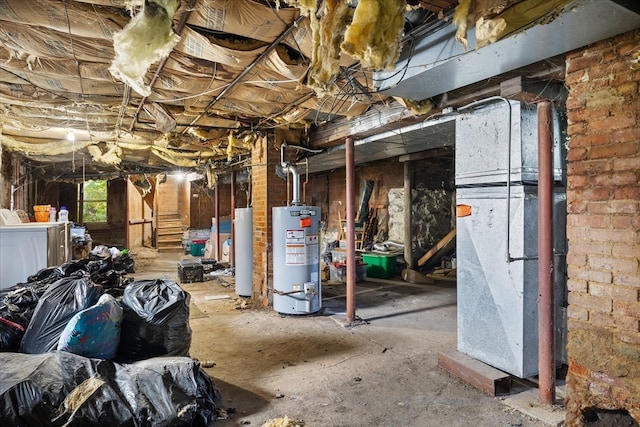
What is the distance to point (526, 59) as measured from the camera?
6.79 feet

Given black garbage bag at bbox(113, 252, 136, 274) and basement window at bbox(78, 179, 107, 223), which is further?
basement window at bbox(78, 179, 107, 223)

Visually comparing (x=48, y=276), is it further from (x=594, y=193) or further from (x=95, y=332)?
(x=594, y=193)

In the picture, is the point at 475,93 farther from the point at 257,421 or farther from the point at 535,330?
the point at 257,421

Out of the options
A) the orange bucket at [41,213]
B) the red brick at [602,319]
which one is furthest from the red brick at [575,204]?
the orange bucket at [41,213]

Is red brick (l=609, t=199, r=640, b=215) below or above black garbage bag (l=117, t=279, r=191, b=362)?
above

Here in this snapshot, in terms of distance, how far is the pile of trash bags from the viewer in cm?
176

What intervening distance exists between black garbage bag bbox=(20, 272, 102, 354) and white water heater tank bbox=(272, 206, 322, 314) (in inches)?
92.3

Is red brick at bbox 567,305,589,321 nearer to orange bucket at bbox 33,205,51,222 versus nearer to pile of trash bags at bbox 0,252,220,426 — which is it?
pile of trash bags at bbox 0,252,220,426

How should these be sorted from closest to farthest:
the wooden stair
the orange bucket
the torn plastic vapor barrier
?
1. the torn plastic vapor barrier
2. the orange bucket
3. the wooden stair

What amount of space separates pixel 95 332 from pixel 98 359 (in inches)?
6.0

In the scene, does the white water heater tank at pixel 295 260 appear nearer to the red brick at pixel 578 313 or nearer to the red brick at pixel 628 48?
the red brick at pixel 578 313

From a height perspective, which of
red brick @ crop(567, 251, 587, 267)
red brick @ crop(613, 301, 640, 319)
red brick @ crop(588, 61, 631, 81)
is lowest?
red brick @ crop(613, 301, 640, 319)

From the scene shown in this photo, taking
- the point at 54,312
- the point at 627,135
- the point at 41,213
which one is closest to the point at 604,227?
the point at 627,135

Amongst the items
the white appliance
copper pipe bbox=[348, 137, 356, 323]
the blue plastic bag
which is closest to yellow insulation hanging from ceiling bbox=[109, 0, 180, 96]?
the blue plastic bag
